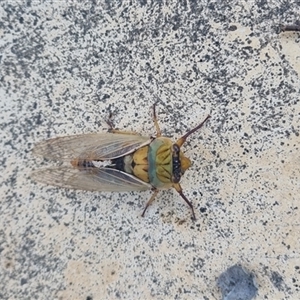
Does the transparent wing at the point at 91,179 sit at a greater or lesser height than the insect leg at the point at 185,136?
lesser

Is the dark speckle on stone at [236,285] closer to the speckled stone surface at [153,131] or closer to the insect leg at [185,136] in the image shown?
the speckled stone surface at [153,131]

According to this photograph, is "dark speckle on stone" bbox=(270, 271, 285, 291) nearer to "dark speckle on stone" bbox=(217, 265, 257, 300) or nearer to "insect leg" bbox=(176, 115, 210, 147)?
"dark speckle on stone" bbox=(217, 265, 257, 300)

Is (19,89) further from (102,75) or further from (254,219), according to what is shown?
(254,219)

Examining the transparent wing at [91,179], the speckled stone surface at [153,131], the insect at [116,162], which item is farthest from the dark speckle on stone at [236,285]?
the transparent wing at [91,179]

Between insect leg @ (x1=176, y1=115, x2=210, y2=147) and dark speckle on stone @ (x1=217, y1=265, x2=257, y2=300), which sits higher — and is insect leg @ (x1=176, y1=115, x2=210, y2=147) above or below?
above

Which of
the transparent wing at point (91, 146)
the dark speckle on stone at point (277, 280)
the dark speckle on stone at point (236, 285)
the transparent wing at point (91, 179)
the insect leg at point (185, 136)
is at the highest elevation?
the insect leg at point (185, 136)

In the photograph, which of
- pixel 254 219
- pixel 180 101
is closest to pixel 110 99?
pixel 180 101

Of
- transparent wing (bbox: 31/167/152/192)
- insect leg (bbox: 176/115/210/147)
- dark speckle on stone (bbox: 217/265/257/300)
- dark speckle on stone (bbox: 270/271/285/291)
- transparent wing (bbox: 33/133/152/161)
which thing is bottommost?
dark speckle on stone (bbox: 217/265/257/300)

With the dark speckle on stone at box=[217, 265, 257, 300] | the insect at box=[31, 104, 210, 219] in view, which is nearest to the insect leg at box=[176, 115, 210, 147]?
the insect at box=[31, 104, 210, 219]
